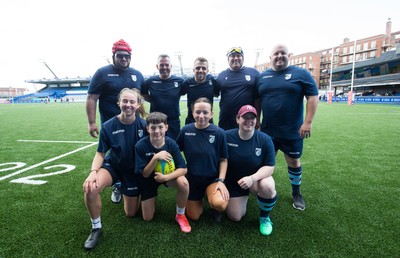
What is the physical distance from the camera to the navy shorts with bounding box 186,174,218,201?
9.34 ft

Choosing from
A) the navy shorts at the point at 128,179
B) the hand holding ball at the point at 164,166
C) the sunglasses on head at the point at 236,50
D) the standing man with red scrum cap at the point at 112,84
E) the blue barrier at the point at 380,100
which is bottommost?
the blue barrier at the point at 380,100

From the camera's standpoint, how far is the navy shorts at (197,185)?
2848mm

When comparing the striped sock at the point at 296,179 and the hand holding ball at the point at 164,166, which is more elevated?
the hand holding ball at the point at 164,166

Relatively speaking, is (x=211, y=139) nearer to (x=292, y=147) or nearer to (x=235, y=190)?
(x=235, y=190)

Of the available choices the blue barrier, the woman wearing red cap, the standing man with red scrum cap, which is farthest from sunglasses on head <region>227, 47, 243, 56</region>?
the blue barrier

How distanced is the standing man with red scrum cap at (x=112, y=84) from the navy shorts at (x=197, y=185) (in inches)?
46.9

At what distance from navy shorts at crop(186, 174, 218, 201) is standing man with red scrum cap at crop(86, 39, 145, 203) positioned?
119 cm

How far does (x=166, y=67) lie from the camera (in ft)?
11.8

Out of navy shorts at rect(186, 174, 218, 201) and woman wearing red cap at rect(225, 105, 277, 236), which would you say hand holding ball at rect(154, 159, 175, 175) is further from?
woman wearing red cap at rect(225, 105, 277, 236)

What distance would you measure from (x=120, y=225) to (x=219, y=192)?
1236mm

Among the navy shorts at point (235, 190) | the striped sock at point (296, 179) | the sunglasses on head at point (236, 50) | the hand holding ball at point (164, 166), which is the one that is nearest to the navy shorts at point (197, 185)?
the navy shorts at point (235, 190)


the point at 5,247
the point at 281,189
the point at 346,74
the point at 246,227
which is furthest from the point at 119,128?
the point at 346,74

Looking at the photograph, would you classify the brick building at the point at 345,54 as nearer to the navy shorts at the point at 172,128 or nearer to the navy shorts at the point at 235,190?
the navy shorts at the point at 172,128

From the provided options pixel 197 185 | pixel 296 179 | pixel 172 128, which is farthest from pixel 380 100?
pixel 197 185
